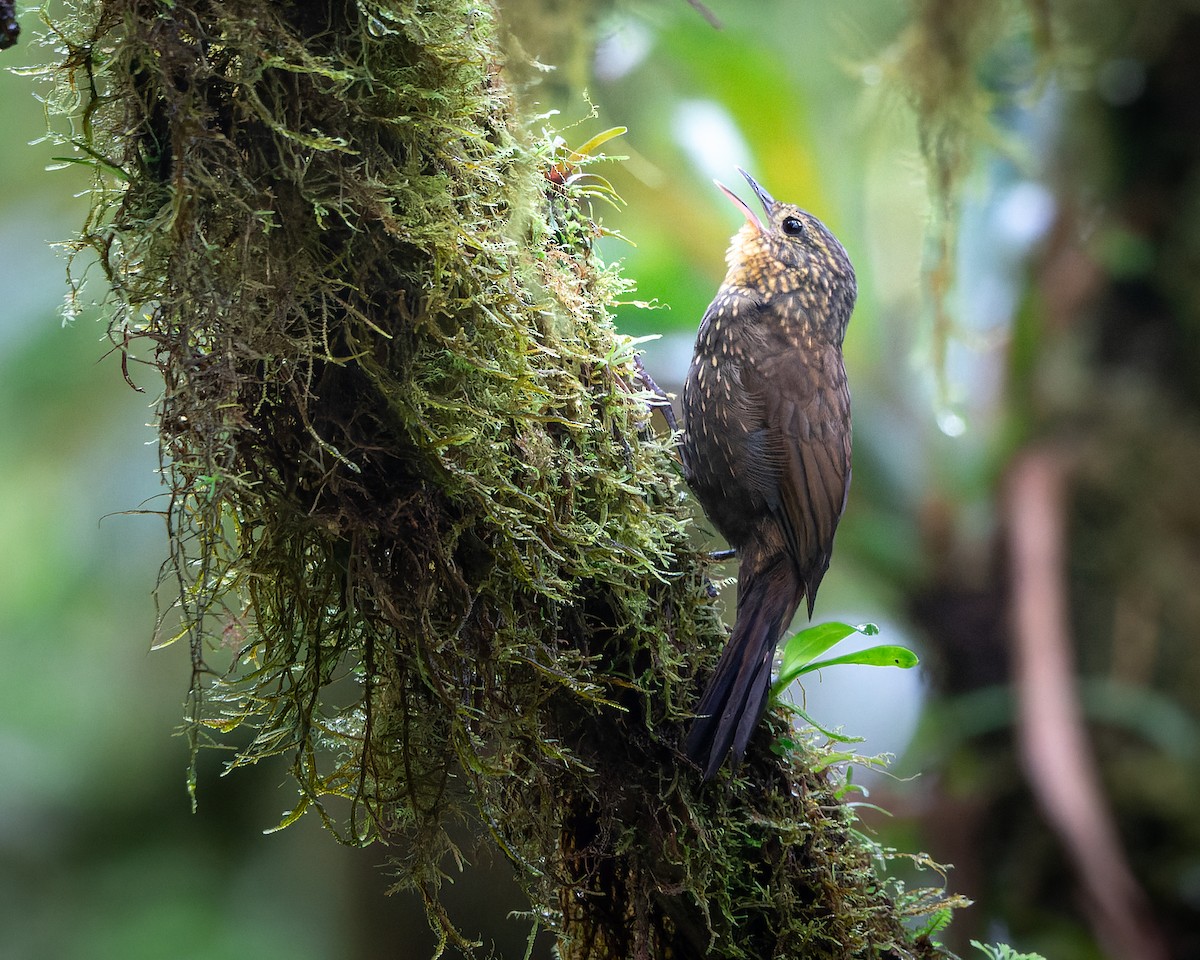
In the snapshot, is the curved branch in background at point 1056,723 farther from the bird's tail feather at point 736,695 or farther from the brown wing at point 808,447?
the bird's tail feather at point 736,695

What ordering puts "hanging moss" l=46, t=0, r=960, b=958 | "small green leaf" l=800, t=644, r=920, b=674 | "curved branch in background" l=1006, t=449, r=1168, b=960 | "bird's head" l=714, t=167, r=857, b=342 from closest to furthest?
"hanging moss" l=46, t=0, r=960, b=958 → "small green leaf" l=800, t=644, r=920, b=674 → "bird's head" l=714, t=167, r=857, b=342 → "curved branch in background" l=1006, t=449, r=1168, b=960

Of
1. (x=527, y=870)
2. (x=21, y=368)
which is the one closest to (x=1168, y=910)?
(x=527, y=870)

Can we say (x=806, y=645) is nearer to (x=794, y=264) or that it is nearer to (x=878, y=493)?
(x=794, y=264)

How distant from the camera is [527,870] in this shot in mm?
1489


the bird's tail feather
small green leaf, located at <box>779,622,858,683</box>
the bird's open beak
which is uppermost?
the bird's open beak

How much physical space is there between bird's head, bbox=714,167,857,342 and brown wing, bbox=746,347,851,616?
188 mm

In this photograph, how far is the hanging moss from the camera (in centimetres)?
128

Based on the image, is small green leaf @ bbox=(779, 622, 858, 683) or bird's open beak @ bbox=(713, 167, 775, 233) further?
bird's open beak @ bbox=(713, 167, 775, 233)

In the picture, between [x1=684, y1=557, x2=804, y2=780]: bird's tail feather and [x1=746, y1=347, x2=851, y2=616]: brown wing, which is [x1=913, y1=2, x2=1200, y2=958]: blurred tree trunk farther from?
[x1=684, y1=557, x2=804, y2=780]: bird's tail feather

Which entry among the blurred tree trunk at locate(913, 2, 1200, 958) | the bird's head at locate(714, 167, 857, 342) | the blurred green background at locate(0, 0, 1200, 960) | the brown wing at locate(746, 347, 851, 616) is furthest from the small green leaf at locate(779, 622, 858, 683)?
the blurred tree trunk at locate(913, 2, 1200, 958)

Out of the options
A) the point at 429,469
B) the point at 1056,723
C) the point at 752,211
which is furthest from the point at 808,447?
the point at 1056,723

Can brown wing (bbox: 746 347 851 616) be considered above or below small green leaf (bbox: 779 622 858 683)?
above

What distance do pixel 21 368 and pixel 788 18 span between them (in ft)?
11.5

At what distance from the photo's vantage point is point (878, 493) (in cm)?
396
